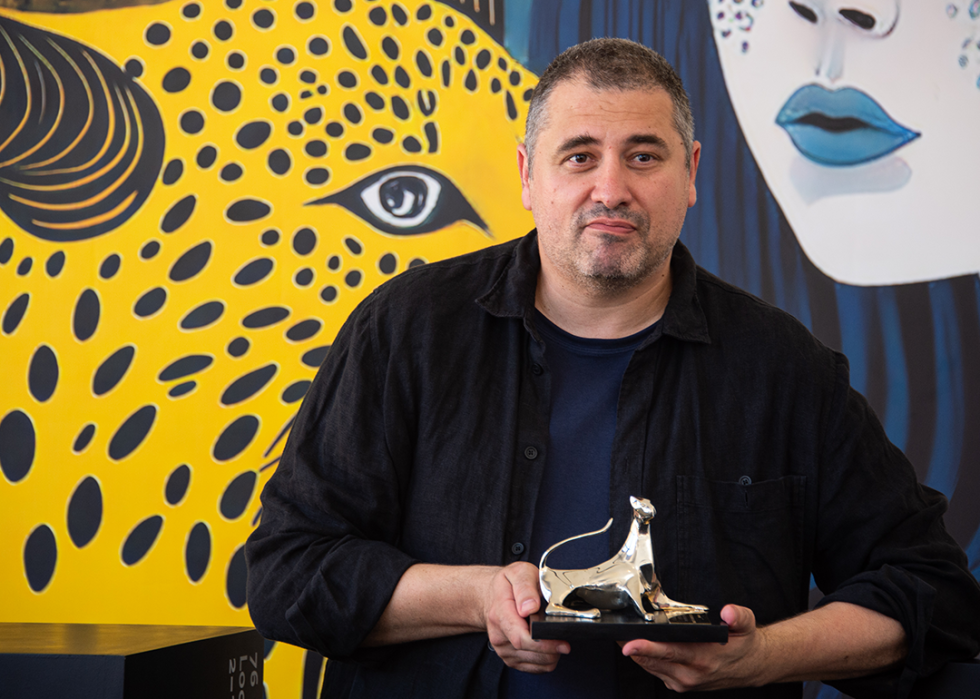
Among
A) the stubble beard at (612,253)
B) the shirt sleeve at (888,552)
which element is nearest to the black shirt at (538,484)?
the shirt sleeve at (888,552)

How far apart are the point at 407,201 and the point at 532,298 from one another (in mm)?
1102

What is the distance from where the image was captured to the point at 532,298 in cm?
156

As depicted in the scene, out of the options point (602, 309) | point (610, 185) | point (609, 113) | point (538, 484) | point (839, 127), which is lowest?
point (538, 484)

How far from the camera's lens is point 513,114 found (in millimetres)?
2559

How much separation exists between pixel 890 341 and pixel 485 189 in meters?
1.21

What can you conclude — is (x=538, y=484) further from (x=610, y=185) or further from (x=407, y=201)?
(x=407, y=201)

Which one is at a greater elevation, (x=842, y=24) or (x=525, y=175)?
(x=842, y=24)

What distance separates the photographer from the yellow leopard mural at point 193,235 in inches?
99.1

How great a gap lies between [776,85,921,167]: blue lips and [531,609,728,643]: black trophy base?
71.2 inches

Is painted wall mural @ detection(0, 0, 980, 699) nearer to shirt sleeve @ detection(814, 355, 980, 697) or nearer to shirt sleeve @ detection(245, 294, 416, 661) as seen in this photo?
shirt sleeve @ detection(814, 355, 980, 697)

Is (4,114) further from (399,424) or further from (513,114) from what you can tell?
(399,424)

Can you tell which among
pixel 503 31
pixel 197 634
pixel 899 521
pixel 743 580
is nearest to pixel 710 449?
pixel 743 580

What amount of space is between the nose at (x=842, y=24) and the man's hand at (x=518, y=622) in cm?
194

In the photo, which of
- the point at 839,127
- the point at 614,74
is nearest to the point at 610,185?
the point at 614,74
